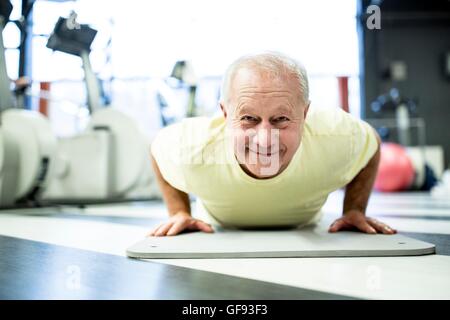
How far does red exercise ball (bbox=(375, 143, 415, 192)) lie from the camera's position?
5387 mm

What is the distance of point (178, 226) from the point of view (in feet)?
4.90

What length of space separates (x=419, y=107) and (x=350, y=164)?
667cm

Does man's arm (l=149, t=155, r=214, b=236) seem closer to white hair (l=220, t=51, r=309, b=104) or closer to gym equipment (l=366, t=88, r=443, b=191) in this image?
white hair (l=220, t=51, r=309, b=104)

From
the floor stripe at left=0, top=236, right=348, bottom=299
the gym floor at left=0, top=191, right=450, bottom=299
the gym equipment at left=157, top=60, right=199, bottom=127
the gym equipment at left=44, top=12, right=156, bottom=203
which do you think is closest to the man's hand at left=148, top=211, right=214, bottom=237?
the gym floor at left=0, top=191, right=450, bottom=299

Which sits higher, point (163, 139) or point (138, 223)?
point (163, 139)

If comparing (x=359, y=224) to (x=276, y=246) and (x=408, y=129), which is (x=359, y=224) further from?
(x=408, y=129)

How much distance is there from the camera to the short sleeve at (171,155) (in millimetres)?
1440

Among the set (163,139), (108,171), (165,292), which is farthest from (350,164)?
(108,171)

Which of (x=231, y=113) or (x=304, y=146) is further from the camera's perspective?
(x=304, y=146)

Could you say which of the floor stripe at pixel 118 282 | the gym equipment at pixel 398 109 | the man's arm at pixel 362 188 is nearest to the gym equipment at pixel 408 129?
the gym equipment at pixel 398 109

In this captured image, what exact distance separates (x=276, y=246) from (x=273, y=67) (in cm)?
46

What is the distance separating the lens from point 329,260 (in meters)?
1.11

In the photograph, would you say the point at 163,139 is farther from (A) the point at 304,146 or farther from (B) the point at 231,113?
(A) the point at 304,146

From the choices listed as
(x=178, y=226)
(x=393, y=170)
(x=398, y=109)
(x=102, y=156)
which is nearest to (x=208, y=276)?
(x=178, y=226)
